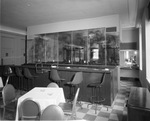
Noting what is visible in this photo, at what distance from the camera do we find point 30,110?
1.83 metres

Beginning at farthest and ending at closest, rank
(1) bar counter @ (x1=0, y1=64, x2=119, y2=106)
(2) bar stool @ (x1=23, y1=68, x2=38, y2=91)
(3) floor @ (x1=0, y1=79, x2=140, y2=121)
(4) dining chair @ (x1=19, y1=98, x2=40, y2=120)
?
1. (2) bar stool @ (x1=23, y1=68, x2=38, y2=91)
2. (1) bar counter @ (x1=0, y1=64, x2=119, y2=106)
3. (3) floor @ (x1=0, y1=79, x2=140, y2=121)
4. (4) dining chair @ (x1=19, y1=98, x2=40, y2=120)

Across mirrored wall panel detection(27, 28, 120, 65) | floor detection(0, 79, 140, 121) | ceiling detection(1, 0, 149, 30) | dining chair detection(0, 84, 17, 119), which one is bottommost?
floor detection(0, 79, 140, 121)

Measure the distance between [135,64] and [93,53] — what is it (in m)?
3.79

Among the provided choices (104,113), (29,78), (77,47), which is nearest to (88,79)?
(104,113)

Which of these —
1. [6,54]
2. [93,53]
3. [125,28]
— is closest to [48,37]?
[93,53]

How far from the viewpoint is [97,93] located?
380 cm

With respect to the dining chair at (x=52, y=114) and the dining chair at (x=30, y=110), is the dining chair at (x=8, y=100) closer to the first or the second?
the dining chair at (x=30, y=110)

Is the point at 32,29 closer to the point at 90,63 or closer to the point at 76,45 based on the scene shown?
the point at 76,45

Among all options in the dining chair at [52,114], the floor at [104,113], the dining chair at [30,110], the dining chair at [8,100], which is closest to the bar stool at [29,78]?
the dining chair at [8,100]

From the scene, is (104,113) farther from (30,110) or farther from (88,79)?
(30,110)

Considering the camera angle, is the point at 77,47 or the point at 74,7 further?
the point at 77,47

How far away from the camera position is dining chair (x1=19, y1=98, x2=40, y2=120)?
1.80 meters

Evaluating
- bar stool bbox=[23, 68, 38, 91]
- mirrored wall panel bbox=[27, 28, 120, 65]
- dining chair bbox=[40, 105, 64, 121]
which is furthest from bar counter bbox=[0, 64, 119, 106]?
dining chair bbox=[40, 105, 64, 121]

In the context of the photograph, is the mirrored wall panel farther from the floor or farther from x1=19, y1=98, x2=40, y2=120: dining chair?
x1=19, y1=98, x2=40, y2=120: dining chair
